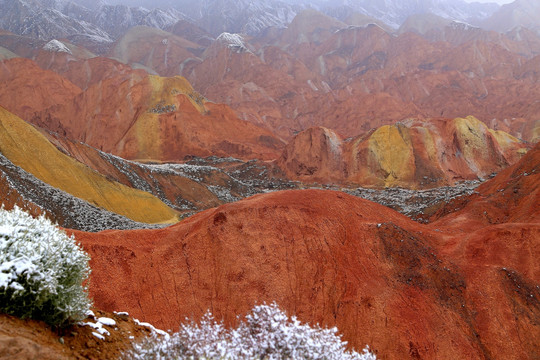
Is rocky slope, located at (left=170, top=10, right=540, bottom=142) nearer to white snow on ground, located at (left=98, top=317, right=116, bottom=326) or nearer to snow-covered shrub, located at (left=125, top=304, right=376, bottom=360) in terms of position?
snow-covered shrub, located at (left=125, top=304, right=376, bottom=360)

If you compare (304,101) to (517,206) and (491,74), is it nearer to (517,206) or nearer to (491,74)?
(491,74)

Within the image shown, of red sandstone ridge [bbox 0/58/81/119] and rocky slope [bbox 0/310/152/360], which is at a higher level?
rocky slope [bbox 0/310/152/360]

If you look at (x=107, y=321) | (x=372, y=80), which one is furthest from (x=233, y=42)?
(x=107, y=321)

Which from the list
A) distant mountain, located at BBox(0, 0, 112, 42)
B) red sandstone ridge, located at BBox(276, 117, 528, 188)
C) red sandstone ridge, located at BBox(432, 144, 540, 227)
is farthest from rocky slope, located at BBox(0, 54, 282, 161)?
distant mountain, located at BBox(0, 0, 112, 42)

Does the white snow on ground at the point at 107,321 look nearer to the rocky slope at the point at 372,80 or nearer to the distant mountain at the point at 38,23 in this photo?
the rocky slope at the point at 372,80

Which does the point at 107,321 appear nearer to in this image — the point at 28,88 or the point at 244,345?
the point at 244,345

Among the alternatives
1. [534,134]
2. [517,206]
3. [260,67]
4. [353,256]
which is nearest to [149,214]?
[353,256]

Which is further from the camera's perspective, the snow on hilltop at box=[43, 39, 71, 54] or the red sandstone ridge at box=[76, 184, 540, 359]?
the snow on hilltop at box=[43, 39, 71, 54]
